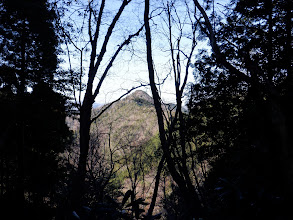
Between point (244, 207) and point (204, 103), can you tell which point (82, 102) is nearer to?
point (244, 207)

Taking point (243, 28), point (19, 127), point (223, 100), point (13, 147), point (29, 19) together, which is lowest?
point (13, 147)

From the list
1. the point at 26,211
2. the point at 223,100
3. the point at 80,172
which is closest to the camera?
the point at 26,211

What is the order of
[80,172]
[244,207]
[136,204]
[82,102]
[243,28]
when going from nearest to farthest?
[244,207], [136,204], [80,172], [82,102], [243,28]

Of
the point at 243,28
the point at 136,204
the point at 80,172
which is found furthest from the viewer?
the point at 243,28

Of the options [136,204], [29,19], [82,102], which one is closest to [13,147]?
[82,102]

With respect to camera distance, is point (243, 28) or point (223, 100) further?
point (223, 100)

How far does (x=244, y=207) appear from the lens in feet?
7.84

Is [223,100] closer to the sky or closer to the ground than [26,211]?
closer to the sky

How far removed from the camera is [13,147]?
28.1 feet

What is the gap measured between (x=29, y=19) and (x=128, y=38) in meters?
5.09

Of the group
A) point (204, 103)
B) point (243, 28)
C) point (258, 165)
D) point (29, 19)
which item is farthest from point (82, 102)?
point (243, 28)

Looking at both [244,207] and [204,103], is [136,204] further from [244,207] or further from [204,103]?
[204,103]

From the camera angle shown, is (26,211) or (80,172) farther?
(80,172)

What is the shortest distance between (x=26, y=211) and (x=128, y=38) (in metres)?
6.44
